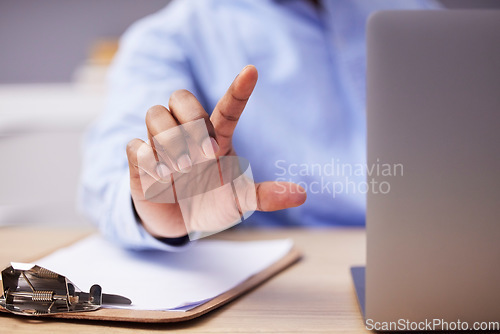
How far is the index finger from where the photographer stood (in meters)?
0.22

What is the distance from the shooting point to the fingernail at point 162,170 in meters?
0.23

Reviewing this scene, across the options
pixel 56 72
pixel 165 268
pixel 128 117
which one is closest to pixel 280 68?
pixel 128 117

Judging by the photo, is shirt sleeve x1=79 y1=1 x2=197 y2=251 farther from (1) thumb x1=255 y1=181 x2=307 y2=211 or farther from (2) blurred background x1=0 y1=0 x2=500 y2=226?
(2) blurred background x1=0 y1=0 x2=500 y2=226

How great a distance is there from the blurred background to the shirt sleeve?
1.39 ft

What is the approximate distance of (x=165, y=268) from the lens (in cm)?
32

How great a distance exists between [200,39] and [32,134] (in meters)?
0.74

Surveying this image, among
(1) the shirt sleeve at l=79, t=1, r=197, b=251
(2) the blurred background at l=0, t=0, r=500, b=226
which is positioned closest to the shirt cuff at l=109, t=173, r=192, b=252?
(1) the shirt sleeve at l=79, t=1, r=197, b=251

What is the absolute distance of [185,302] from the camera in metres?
0.26

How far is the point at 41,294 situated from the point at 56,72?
4.16 feet

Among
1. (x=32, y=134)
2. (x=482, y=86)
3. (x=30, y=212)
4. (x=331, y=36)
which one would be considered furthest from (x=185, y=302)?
(x=32, y=134)

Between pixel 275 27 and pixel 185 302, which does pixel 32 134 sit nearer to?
pixel 275 27

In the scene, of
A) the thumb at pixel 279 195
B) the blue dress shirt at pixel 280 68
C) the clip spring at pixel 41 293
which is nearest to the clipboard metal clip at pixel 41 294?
the clip spring at pixel 41 293

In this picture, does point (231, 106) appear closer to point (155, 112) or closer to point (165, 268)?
point (155, 112)

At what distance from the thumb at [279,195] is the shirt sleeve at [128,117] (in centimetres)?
7
